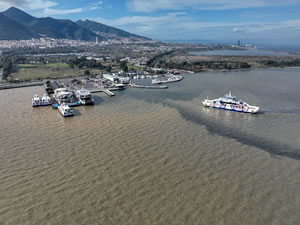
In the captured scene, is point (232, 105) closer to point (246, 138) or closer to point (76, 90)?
point (246, 138)

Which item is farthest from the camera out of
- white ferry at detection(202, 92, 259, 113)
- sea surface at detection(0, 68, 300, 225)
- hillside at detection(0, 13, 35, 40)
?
hillside at detection(0, 13, 35, 40)

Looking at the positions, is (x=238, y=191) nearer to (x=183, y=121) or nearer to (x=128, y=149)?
(x=128, y=149)

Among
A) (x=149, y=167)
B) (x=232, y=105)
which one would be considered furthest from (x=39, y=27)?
(x=149, y=167)

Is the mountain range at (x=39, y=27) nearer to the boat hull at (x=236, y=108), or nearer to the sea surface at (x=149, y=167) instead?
the boat hull at (x=236, y=108)

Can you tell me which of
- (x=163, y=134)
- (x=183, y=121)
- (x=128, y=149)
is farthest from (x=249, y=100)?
(x=128, y=149)

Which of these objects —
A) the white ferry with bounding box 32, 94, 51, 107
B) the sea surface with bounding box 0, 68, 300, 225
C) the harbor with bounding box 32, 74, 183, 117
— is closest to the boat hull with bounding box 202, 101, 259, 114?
the sea surface with bounding box 0, 68, 300, 225

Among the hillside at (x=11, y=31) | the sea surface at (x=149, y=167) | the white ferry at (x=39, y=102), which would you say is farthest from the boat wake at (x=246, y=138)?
the hillside at (x=11, y=31)

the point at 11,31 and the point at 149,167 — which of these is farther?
the point at 11,31

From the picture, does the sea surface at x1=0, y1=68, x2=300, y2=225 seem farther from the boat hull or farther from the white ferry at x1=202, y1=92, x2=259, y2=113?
the white ferry at x1=202, y1=92, x2=259, y2=113

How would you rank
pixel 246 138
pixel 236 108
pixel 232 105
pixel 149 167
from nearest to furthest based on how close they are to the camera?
1. pixel 149 167
2. pixel 246 138
3. pixel 236 108
4. pixel 232 105
